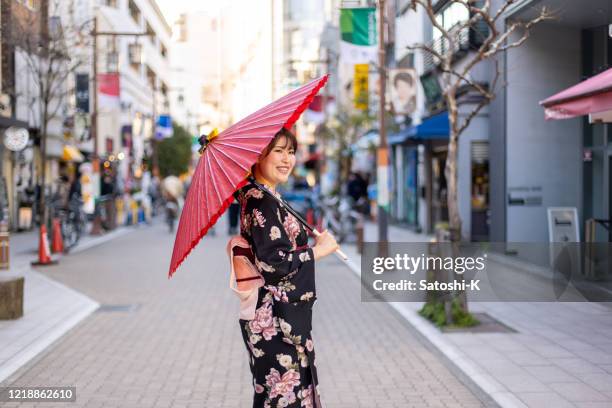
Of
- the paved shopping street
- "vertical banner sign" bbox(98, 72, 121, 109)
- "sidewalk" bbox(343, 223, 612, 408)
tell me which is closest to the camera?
"sidewalk" bbox(343, 223, 612, 408)

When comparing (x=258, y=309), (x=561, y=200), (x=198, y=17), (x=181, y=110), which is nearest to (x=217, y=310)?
(x=258, y=309)

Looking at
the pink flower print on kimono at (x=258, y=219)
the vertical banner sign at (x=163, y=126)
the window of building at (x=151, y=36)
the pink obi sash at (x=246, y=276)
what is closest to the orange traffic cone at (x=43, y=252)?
the pink obi sash at (x=246, y=276)

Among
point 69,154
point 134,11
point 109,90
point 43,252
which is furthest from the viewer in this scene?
point 134,11

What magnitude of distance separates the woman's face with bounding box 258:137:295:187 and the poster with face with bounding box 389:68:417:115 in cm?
1450

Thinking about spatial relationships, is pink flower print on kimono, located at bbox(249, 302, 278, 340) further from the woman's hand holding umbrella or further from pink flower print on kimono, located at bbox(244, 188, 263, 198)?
pink flower print on kimono, located at bbox(244, 188, 263, 198)

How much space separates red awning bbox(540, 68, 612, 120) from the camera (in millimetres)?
7227

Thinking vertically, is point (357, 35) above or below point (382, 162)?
above

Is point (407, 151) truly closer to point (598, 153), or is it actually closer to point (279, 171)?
point (598, 153)

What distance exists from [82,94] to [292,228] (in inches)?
942

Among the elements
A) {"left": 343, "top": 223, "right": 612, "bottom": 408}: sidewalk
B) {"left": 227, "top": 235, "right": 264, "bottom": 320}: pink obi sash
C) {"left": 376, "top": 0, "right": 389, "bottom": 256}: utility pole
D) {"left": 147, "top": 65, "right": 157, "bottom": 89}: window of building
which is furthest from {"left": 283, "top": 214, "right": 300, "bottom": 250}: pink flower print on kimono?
{"left": 147, "top": 65, "right": 157, "bottom": 89}: window of building

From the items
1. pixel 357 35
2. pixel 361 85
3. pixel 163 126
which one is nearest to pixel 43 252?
pixel 357 35

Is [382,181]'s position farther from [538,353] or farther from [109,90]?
[109,90]

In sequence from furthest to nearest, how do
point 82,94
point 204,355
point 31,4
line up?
point 82,94 < point 31,4 < point 204,355

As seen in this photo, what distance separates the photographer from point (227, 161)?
383 cm
